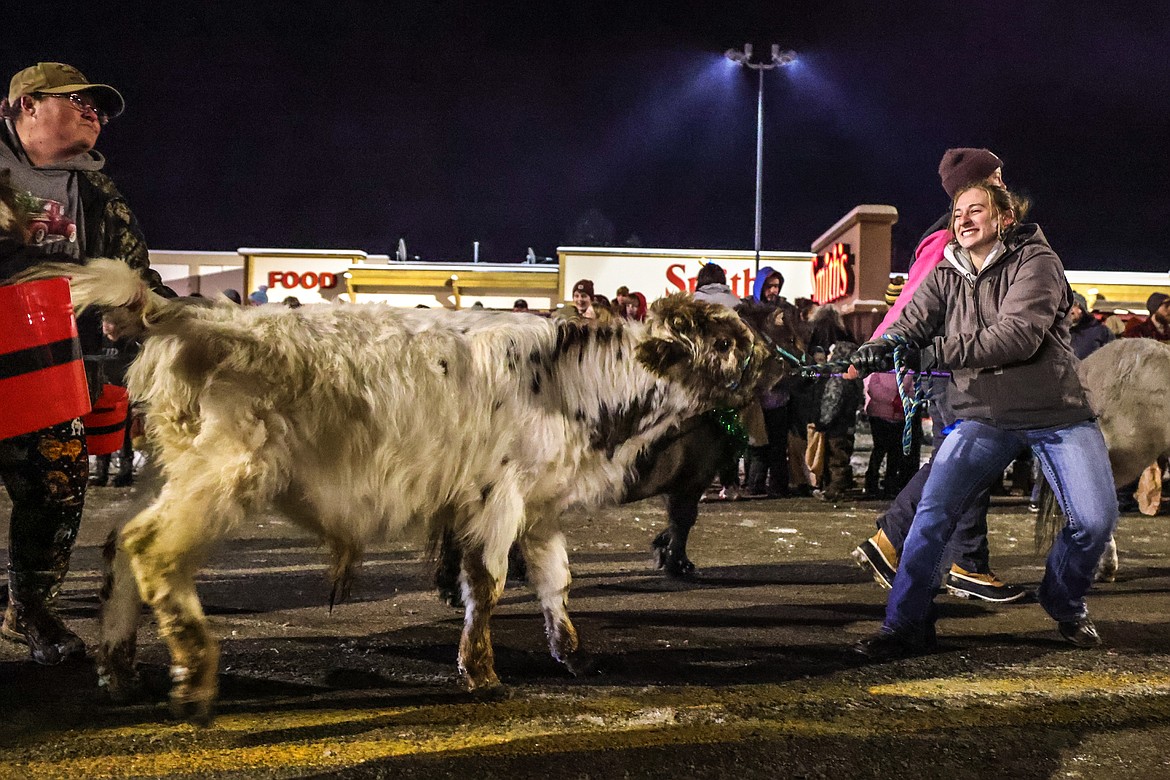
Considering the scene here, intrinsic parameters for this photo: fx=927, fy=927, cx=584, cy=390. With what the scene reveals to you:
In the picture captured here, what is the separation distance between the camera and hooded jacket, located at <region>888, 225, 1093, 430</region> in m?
3.94

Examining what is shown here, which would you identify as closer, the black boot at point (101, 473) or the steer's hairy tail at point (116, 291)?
the steer's hairy tail at point (116, 291)

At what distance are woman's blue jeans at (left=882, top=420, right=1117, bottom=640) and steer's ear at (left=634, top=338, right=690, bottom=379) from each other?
4.16ft

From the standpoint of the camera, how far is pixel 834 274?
20.9m

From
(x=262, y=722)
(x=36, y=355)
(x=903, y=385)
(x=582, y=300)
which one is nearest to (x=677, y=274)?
(x=582, y=300)

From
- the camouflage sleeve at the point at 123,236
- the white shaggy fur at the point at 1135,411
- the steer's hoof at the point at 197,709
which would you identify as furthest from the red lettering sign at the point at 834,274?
the steer's hoof at the point at 197,709

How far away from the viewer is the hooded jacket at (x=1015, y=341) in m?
3.94

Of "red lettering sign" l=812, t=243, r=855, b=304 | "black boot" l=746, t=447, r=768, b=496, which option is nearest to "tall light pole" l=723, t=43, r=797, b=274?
"red lettering sign" l=812, t=243, r=855, b=304

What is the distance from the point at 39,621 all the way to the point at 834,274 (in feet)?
62.7

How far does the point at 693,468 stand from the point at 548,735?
8.49ft

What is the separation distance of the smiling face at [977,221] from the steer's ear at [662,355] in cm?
140

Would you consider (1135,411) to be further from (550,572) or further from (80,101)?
(80,101)

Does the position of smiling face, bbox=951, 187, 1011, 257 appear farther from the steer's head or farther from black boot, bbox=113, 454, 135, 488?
black boot, bbox=113, 454, 135, 488

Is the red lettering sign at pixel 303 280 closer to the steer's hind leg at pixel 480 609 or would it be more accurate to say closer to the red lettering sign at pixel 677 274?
the red lettering sign at pixel 677 274

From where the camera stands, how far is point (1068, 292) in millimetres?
4191
